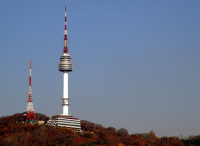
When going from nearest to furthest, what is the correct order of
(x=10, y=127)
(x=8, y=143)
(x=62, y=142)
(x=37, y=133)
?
1. (x=8, y=143)
2. (x=62, y=142)
3. (x=37, y=133)
4. (x=10, y=127)

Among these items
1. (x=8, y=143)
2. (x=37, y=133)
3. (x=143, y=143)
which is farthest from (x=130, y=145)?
(x=8, y=143)

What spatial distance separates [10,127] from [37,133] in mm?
34670

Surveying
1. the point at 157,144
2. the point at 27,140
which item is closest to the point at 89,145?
the point at 27,140

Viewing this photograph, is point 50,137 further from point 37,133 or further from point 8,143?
point 8,143

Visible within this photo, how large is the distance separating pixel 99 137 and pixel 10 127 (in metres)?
36.9

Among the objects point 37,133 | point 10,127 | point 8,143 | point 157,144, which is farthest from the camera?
point 10,127

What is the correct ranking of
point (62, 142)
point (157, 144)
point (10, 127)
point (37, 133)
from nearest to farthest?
point (62, 142) → point (37, 133) → point (157, 144) → point (10, 127)

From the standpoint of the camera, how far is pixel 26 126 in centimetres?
18388

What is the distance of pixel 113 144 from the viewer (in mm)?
146875

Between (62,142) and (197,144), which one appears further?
(197,144)

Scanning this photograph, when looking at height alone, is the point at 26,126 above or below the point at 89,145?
above

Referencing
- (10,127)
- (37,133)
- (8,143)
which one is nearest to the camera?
(8,143)

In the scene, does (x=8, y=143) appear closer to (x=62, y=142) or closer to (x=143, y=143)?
(x=62, y=142)

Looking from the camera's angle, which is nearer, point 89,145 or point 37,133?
point 89,145
